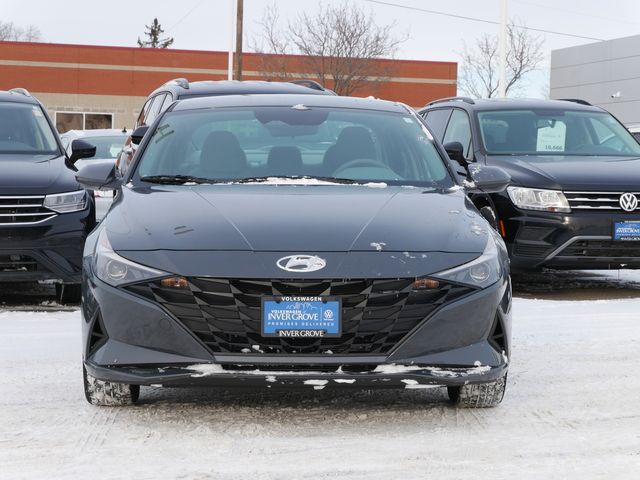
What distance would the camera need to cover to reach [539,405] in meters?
5.50

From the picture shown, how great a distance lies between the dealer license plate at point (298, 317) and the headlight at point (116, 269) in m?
0.48

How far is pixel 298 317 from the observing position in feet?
15.6

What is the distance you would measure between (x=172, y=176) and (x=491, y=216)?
→ 473 cm

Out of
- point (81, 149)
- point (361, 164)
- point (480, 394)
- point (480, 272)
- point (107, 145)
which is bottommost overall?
point (480, 394)

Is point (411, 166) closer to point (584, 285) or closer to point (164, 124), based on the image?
point (164, 124)

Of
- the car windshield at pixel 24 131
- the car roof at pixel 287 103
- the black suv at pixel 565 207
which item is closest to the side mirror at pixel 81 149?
the car windshield at pixel 24 131

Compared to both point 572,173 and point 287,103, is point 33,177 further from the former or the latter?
point 572,173

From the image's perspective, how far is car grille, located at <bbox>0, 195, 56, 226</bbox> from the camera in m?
8.82

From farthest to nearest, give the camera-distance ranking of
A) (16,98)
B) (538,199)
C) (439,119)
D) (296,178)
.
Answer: (439,119)
(16,98)
(538,199)
(296,178)

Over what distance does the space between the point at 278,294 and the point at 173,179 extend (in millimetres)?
1530

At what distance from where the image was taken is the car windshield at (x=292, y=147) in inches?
244

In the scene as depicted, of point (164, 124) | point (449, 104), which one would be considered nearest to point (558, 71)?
point (449, 104)

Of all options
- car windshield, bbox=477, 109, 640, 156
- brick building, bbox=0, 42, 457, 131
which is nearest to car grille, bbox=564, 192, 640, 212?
car windshield, bbox=477, 109, 640, 156

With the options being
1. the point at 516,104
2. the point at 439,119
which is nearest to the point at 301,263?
the point at 516,104
